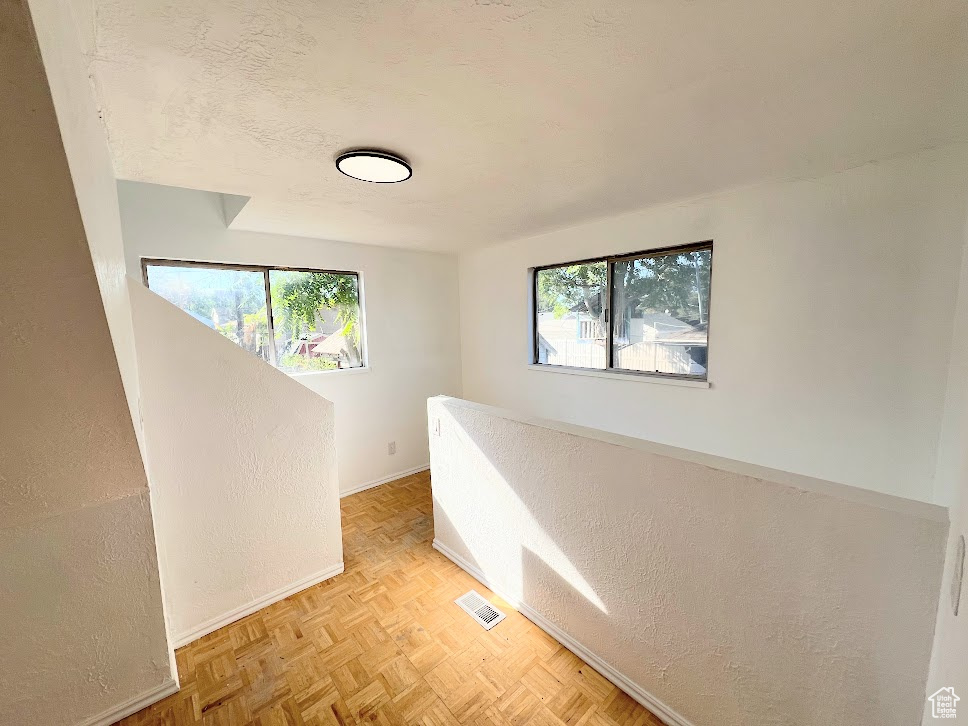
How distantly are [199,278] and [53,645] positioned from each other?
2159mm

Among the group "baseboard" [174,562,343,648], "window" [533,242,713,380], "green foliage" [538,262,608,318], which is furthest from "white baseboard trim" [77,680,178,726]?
"green foliage" [538,262,608,318]

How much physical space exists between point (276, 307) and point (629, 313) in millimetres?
2766

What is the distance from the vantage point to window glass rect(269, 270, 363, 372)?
3.05 meters

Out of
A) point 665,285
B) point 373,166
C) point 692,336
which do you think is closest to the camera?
point 373,166

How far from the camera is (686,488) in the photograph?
1286 millimetres

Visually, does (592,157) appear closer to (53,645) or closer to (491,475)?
(491,475)

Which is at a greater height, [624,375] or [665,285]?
[665,285]

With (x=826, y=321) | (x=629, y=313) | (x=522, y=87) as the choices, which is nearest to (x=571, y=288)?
(x=629, y=313)

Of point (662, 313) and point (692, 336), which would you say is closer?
point (692, 336)

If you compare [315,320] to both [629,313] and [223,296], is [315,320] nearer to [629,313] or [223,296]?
[223,296]

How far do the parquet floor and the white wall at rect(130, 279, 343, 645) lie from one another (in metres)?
0.19

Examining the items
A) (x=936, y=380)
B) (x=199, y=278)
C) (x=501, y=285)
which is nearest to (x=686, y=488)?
(x=936, y=380)

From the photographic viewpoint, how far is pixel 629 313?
2.84 m

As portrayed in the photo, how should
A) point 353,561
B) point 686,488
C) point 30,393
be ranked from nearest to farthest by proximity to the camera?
1. point 30,393
2. point 686,488
3. point 353,561
